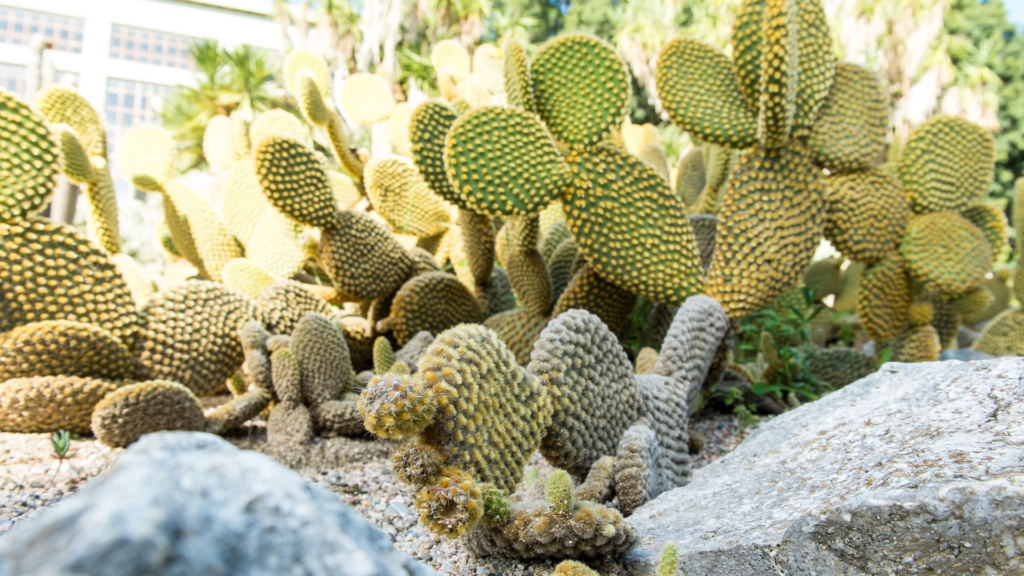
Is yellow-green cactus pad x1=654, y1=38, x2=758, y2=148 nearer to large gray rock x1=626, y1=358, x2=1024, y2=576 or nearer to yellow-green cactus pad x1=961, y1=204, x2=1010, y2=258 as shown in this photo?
large gray rock x1=626, y1=358, x2=1024, y2=576

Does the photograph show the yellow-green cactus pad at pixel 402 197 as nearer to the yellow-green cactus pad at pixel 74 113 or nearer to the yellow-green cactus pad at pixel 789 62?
the yellow-green cactus pad at pixel 74 113

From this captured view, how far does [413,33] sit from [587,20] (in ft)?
27.5

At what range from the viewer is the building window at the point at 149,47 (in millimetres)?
17781

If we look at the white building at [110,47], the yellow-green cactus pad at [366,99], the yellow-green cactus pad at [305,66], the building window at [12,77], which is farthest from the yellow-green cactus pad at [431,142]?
the building window at [12,77]

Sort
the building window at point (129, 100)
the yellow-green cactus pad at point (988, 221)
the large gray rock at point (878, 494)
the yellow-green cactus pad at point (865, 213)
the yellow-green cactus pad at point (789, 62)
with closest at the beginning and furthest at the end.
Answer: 1. the large gray rock at point (878, 494)
2. the yellow-green cactus pad at point (789, 62)
3. the yellow-green cactus pad at point (865, 213)
4. the yellow-green cactus pad at point (988, 221)
5. the building window at point (129, 100)

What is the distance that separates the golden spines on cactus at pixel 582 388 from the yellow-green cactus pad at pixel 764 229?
0.91 metres

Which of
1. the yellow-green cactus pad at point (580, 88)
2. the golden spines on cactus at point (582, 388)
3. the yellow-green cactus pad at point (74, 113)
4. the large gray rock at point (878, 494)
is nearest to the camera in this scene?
the large gray rock at point (878, 494)

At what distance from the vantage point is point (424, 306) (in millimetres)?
2922

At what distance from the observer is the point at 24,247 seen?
6.49 feet

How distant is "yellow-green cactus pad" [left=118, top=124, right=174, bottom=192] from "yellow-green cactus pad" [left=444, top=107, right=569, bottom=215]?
2.25 meters

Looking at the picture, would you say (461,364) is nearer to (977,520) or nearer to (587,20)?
(977,520)

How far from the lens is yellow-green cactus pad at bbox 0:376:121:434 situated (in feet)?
6.42

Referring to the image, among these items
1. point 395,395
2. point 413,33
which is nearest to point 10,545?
point 395,395

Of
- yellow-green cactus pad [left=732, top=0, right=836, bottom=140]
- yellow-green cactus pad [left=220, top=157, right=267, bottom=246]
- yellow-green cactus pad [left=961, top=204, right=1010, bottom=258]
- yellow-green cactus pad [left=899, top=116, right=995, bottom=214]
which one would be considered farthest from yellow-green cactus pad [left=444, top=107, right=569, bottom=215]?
yellow-green cactus pad [left=961, top=204, right=1010, bottom=258]
